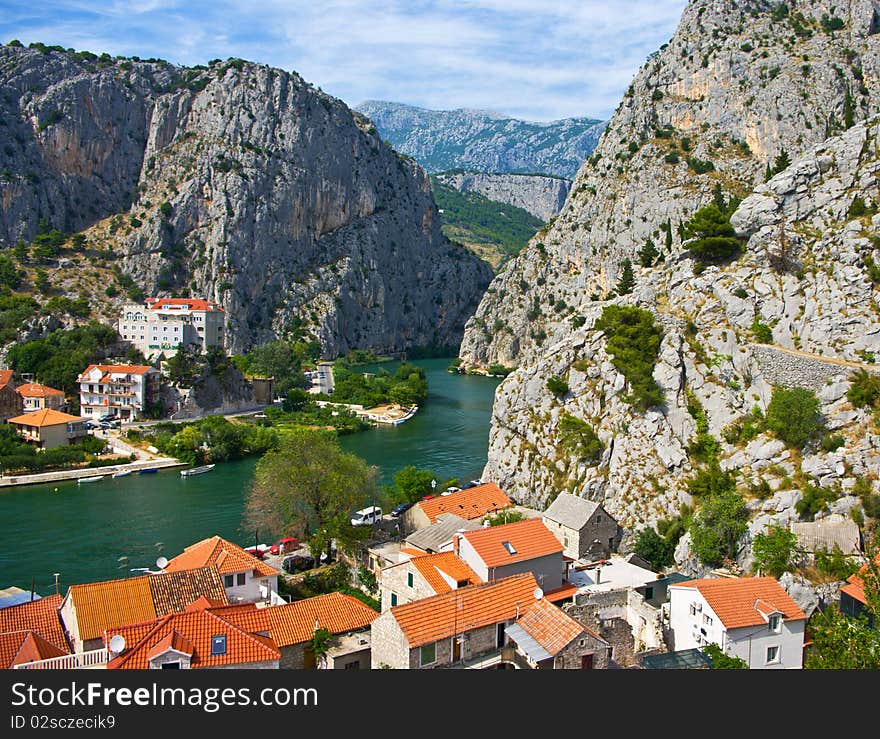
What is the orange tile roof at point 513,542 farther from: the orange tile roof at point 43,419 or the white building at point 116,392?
the white building at point 116,392

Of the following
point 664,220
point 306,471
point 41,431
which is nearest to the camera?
point 306,471

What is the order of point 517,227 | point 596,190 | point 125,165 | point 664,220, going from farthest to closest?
1. point 517,227
2. point 125,165
3. point 596,190
4. point 664,220

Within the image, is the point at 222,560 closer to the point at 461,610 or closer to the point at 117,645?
the point at 117,645

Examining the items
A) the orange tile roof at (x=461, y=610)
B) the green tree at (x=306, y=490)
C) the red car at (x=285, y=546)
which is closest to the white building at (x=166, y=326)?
the green tree at (x=306, y=490)

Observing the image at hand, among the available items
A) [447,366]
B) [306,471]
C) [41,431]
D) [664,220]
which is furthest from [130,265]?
[306,471]

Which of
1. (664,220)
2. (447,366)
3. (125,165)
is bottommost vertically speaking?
(447,366)

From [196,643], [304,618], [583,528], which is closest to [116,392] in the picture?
[583,528]

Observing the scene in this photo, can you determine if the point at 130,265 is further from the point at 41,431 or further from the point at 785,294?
the point at 785,294

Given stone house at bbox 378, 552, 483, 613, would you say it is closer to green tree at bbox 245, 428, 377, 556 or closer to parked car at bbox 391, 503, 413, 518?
green tree at bbox 245, 428, 377, 556
